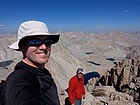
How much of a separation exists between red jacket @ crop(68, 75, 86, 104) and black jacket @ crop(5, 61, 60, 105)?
6568 mm

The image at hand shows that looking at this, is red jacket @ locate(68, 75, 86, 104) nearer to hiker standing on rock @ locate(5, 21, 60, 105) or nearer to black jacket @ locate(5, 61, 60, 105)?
hiker standing on rock @ locate(5, 21, 60, 105)

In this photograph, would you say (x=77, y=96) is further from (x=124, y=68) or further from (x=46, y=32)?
(x=124, y=68)

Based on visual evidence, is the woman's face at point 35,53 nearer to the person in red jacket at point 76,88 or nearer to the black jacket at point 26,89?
the black jacket at point 26,89

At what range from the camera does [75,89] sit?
28.5 feet

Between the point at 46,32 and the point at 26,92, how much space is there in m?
0.75

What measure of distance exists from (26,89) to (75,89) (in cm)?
724

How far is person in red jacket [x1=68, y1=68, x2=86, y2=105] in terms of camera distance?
8.52 m

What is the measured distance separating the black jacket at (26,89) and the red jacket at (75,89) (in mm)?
6568

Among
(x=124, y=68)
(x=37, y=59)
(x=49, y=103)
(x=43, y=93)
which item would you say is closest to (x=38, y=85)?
(x=43, y=93)

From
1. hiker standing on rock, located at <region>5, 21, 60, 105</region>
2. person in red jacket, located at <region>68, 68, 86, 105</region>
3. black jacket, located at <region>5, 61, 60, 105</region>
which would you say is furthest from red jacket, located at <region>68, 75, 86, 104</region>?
black jacket, located at <region>5, 61, 60, 105</region>

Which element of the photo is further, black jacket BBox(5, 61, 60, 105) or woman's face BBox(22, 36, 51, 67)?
woman's face BBox(22, 36, 51, 67)

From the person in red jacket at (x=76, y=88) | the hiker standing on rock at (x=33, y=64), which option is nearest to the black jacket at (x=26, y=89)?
the hiker standing on rock at (x=33, y=64)

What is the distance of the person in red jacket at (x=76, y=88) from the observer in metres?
8.52

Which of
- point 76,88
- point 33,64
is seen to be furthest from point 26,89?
point 76,88
